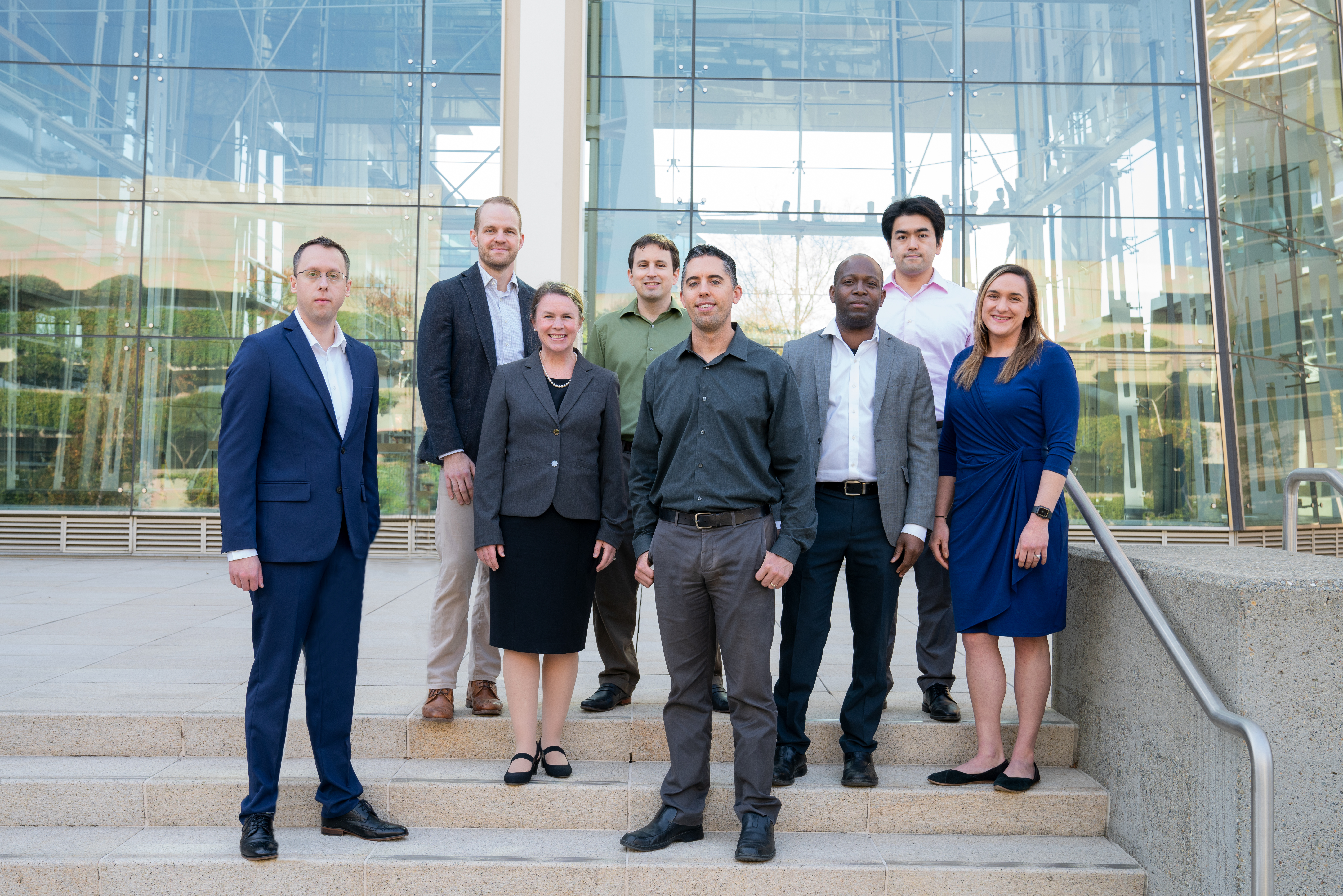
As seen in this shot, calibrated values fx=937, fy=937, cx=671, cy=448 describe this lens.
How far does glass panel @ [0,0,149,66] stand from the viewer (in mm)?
10766

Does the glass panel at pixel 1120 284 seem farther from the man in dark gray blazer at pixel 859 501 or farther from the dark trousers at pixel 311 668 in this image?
the dark trousers at pixel 311 668

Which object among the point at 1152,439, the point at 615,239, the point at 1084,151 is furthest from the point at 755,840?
the point at 1084,151

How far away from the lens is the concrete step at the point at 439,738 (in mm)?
3857

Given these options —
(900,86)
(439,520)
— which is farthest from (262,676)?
(900,86)

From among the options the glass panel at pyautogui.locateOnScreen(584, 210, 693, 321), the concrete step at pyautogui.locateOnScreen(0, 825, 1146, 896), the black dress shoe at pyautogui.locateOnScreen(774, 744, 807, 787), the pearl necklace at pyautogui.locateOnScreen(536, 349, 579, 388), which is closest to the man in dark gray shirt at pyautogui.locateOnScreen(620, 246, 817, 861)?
the concrete step at pyautogui.locateOnScreen(0, 825, 1146, 896)

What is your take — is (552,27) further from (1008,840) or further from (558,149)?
(1008,840)

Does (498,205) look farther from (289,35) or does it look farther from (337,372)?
(289,35)

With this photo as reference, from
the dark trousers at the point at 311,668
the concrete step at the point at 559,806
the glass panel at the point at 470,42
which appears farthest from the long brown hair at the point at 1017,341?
the glass panel at the point at 470,42

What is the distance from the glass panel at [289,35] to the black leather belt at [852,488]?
9.24 metres

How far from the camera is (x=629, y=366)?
411 centimetres

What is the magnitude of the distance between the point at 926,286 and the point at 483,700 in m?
2.64

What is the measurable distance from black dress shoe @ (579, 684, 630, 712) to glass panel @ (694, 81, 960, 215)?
7673mm

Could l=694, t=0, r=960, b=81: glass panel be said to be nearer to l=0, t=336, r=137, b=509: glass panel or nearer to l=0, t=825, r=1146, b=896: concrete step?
l=0, t=336, r=137, b=509: glass panel

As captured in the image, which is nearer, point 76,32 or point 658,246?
point 658,246
